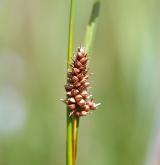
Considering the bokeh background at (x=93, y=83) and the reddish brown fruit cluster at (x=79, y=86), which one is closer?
the reddish brown fruit cluster at (x=79, y=86)

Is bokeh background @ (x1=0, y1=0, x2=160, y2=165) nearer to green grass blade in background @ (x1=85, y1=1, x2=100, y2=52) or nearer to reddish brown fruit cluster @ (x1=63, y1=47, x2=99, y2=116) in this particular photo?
green grass blade in background @ (x1=85, y1=1, x2=100, y2=52)

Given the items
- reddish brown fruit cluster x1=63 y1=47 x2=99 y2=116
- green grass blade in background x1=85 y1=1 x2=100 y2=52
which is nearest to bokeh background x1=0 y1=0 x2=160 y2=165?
green grass blade in background x1=85 y1=1 x2=100 y2=52

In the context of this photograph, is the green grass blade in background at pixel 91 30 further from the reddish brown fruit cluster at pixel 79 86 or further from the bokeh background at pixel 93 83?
the bokeh background at pixel 93 83

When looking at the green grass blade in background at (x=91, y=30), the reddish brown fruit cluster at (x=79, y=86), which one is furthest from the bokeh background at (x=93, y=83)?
the reddish brown fruit cluster at (x=79, y=86)

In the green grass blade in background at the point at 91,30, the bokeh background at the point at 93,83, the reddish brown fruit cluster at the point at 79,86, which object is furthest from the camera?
the bokeh background at the point at 93,83

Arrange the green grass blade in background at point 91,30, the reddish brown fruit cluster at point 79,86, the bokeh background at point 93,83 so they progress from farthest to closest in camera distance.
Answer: the bokeh background at point 93,83 < the green grass blade in background at point 91,30 < the reddish brown fruit cluster at point 79,86
